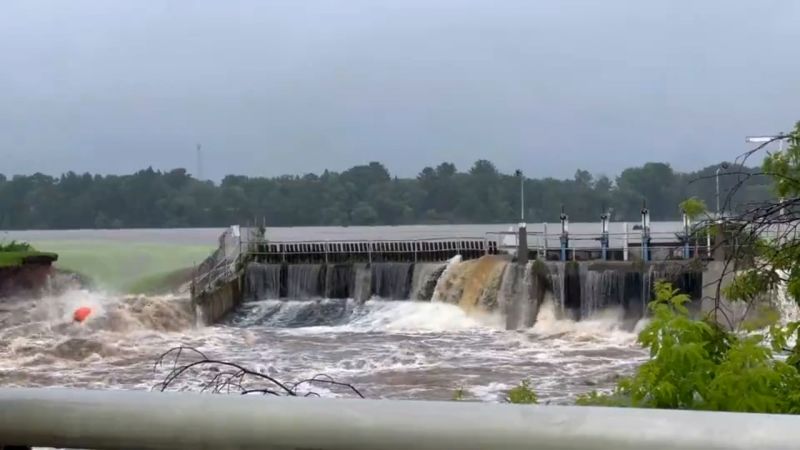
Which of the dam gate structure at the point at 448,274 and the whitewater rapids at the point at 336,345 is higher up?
the dam gate structure at the point at 448,274

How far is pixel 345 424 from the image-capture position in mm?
1503

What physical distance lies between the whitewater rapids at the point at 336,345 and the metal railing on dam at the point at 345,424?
14367 mm

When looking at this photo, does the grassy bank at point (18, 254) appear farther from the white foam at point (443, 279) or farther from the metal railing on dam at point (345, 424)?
the metal railing on dam at point (345, 424)

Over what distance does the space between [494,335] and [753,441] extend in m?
25.3

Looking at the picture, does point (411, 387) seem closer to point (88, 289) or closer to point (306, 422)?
point (306, 422)

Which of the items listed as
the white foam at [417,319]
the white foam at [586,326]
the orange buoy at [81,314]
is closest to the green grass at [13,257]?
the orange buoy at [81,314]

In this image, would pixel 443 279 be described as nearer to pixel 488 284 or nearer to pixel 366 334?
pixel 488 284

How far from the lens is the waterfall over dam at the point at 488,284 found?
2591cm

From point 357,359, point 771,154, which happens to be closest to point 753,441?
point 771,154

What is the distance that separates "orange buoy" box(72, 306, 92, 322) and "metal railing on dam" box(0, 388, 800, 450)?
29381mm

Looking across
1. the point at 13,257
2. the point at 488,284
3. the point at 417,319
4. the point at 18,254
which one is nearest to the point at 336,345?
the point at 417,319

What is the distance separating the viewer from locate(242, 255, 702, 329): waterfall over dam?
85.0 ft

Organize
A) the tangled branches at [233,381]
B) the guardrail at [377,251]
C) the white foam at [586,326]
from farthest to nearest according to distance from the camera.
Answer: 1. the guardrail at [377,251]
2. the white foam at [586,326]
3. the tangled branches at [233,381]

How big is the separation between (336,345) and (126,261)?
19310 mm
